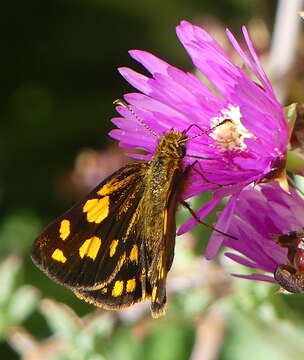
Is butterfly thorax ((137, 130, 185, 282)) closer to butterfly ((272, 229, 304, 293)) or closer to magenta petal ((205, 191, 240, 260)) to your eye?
magenta petal ((205, 191, 240, 260))

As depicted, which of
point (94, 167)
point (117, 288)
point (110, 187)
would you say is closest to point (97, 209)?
point (110, 187)

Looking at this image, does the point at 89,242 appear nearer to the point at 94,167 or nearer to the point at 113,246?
the point at 113,246

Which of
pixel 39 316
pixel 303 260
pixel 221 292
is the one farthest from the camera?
pixel 39 316

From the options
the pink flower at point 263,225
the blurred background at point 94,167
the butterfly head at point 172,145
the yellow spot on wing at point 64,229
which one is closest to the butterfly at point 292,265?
the pink flower at point 263,225

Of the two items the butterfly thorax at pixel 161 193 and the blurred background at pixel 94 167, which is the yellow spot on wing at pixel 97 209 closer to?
the butterfly thorax at pixel 161 193

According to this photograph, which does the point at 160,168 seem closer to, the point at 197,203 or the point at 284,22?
the point at 197,203

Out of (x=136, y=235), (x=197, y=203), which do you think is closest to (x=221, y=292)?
(x=197, y=203)
